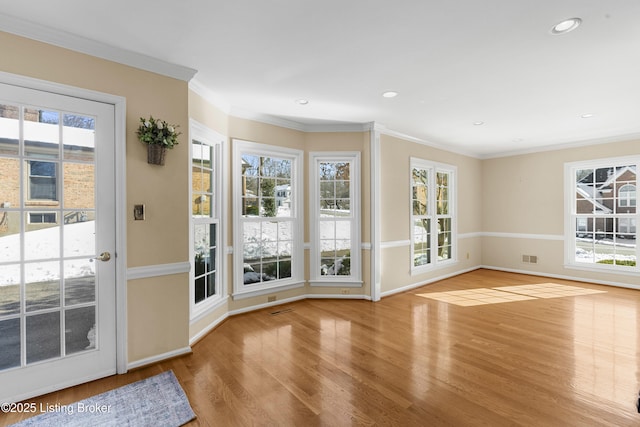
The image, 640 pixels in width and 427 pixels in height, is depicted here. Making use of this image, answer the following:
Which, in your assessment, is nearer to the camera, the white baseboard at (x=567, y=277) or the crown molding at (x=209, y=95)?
Answer: the crown molding at (x=209, y=95)

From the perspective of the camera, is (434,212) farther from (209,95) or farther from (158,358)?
(158,358)

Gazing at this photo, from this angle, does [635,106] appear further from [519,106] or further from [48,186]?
[48,186]

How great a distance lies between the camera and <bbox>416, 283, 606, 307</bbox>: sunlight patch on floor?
443 cm

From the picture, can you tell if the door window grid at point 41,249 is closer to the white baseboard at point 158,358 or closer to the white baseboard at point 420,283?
the white baseboard at point 158,358

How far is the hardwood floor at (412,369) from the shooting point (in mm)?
1957

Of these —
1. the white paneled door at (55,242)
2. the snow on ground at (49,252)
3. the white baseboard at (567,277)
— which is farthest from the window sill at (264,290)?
the white baseboard at (567,277)

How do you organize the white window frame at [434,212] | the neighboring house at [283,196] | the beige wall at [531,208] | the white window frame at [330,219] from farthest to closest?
the beige wall at [531,208]
the white window frame at [434,212]
the white window frame at [330,219]
the neighboring house at [283,196]

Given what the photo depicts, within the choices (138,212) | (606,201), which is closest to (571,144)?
(606,201)

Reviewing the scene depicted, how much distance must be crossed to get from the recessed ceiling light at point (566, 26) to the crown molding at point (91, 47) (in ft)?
9.28

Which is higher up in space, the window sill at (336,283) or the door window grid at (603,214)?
the door window grid at (603,214)

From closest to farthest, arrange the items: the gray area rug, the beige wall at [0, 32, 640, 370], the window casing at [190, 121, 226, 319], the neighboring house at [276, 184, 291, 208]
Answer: the gray area rug
the beige wall at [0, 32, 640, 370]
the window casing at [190, 121, 226, 319]
the neighboring house at [276, 184, 291, 208]

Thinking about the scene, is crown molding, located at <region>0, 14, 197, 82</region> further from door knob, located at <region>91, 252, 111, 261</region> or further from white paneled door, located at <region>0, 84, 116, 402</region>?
door knob, located at <region>91, 252, 111, 261</region>

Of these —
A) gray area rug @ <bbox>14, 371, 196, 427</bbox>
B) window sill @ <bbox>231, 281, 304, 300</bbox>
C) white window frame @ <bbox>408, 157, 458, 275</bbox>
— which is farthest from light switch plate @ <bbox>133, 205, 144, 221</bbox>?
white window frame @ <bbox>408, 157, 458, 275</bbox>

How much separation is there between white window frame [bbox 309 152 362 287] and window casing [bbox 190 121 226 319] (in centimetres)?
137
